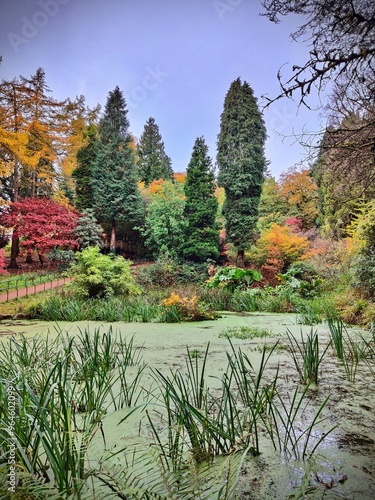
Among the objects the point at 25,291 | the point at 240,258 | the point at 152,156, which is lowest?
the point at 25,291

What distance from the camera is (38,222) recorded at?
404 inches

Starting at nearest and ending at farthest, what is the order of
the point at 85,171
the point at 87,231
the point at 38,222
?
the point at 38,222 → the point at 87,231 → the point at 85,171

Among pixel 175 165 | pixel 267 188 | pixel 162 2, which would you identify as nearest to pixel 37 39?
pixel 162 2

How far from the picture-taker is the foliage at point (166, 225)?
1312 centimetres

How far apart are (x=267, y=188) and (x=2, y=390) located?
15.7m

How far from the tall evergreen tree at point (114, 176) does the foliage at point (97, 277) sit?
6.31 metres

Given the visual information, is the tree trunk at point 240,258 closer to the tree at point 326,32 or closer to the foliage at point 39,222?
the foliage at point 39,222

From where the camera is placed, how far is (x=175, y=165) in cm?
2402

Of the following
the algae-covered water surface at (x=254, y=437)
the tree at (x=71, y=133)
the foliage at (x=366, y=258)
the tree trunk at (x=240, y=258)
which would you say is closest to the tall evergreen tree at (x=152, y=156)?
the tree at (x=71, y=133)

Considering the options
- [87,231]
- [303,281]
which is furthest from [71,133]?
[303,281]

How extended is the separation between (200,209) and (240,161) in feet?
9.11

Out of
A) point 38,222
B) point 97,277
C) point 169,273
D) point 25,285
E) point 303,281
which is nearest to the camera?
point 97,277

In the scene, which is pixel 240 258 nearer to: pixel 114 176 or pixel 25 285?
pixel 114 176

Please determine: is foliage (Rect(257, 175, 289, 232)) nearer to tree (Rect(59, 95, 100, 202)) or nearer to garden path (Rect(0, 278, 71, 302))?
tree (Rect(59, 95, 100, 202))
